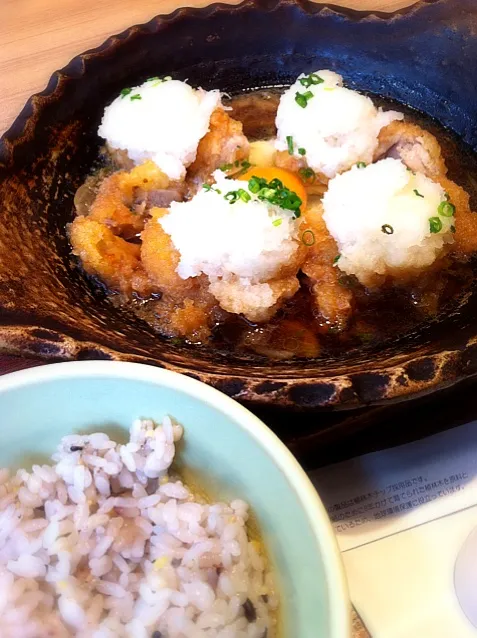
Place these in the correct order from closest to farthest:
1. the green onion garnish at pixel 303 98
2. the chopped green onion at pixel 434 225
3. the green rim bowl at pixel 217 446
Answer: the green rim bowl at pixel 217 446
the chopped green onion at pixel 434 225
the green onion garnish at pixel 303 98

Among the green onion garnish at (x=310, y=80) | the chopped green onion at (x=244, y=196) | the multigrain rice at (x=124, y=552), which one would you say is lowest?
the multigrain rice at (x=124, y=552)

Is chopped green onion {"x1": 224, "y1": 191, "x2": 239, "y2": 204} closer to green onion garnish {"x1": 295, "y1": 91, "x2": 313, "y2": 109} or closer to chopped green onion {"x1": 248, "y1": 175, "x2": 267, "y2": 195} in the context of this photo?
chopped green onion {"x1": 248, "y1": 175, "x2": 267, "y2": 195}

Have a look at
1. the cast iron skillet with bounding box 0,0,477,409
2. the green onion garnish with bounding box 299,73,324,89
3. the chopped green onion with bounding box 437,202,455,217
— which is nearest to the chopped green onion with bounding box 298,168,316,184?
the green onion garnish with bounding box 299,73,324,89

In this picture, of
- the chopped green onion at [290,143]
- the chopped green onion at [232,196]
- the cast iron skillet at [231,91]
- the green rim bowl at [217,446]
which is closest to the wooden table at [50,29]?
the cast iron skillet at [231,91]

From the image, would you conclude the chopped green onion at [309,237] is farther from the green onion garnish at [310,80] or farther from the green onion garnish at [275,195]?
the green onion garnish at [310,80]

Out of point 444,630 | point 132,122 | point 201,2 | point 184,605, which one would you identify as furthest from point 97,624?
point 201,2

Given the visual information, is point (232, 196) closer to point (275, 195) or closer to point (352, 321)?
point (275, 195)

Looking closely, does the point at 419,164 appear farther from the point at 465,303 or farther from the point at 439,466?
the point at 439,466
